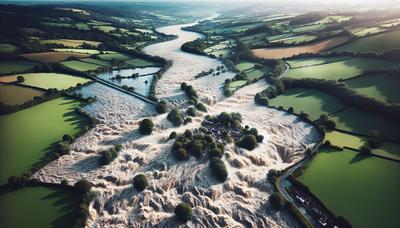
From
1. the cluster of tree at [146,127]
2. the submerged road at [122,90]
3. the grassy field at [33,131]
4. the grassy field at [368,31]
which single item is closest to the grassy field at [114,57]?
the submerged road at [122,90]

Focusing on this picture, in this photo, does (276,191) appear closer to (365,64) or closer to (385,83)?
(385,83)

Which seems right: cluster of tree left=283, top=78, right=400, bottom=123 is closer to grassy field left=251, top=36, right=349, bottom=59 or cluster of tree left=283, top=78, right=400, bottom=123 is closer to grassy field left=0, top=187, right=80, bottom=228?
grassy field left=251, top=36, right=349, bottom=59

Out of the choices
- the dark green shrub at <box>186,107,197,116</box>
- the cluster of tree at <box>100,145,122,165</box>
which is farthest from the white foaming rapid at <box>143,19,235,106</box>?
the cluster of tree at <box>100,145,122,165</box>

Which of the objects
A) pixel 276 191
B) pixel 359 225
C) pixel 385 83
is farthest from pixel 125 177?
pixel 385 83

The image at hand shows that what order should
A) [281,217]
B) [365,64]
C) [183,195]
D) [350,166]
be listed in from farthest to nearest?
[365,64], [350,166], [183,195], [281,217]

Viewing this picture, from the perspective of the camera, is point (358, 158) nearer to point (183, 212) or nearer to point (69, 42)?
point (183, 212)
